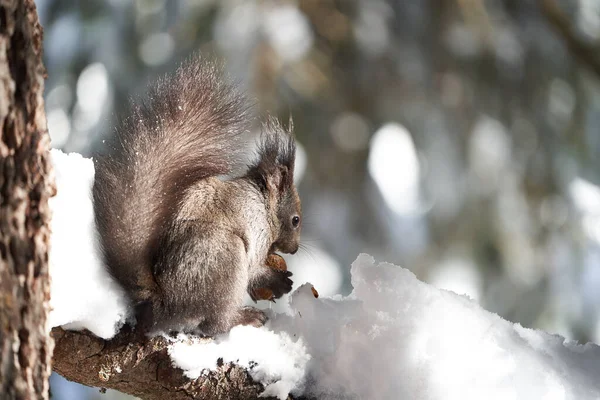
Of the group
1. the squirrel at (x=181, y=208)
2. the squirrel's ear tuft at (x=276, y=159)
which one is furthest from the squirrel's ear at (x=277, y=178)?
the squirrel at (x=181, y=208)

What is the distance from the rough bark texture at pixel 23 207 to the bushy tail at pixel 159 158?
314mm

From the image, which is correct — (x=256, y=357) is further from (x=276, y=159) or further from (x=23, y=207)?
(x=276, y=159)

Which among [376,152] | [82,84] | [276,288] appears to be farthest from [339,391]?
[82,84]

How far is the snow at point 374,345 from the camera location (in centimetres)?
95

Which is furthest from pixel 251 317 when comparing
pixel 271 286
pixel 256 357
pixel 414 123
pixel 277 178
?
pixel 414 123

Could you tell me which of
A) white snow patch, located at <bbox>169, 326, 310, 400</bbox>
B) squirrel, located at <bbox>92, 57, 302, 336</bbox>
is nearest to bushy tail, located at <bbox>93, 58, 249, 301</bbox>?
squirrel, located at <bbox>92, 57, 302, 336</bbox>

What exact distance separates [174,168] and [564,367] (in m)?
0.63

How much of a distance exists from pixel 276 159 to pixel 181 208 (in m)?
0.37

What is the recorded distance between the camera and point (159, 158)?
112 cm

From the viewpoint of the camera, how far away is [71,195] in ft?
3.15

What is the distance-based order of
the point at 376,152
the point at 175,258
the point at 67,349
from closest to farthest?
the point at 67,349 → the point at 175,258 → the point at 376,152

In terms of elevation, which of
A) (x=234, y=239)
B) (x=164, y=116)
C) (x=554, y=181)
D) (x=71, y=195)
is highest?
(x=554, y=181)

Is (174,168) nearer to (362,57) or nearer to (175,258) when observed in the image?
(175,258)

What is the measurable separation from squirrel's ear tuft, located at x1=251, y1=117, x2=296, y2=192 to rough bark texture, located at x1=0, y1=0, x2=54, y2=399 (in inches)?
30.0
